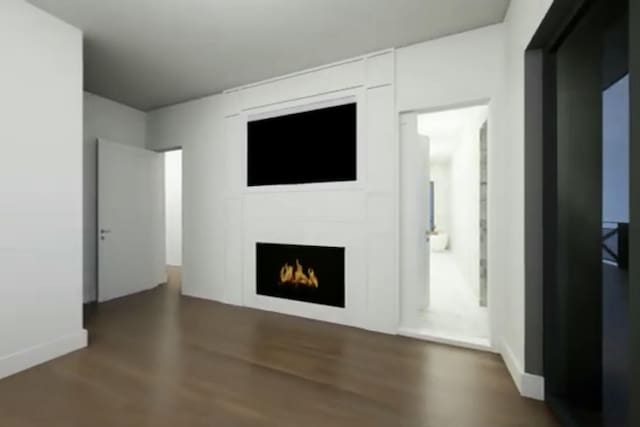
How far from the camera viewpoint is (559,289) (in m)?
2.03

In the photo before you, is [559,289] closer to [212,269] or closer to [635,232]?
[635,232]

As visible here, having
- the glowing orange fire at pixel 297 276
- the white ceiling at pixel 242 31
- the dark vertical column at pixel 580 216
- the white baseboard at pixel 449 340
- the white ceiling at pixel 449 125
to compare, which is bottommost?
the white baseboard at pixel 449 340

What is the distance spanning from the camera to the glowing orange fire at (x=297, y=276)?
3.85 m

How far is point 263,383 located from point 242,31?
309cm

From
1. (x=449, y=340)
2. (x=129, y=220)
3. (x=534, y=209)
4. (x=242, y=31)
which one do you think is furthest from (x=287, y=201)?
(x=129, y=220)

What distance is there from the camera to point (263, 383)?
233cm

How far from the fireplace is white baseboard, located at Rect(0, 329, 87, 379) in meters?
1.95

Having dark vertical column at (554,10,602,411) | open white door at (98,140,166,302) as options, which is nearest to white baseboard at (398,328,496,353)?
dark vertical column at (554,10,602,411)

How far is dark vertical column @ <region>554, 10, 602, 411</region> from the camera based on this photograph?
1906 millimetres

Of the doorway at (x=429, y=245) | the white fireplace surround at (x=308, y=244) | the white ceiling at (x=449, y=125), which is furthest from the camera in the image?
the white ceiling at (x=449, y=125)

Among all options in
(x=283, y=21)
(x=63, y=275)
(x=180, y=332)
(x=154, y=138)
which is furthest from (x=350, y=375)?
(x=154, y=138)

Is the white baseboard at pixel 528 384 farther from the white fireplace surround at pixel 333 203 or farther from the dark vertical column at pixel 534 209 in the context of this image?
the white fireplace surround at pixel 333 203

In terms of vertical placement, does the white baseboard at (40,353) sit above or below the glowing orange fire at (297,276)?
below

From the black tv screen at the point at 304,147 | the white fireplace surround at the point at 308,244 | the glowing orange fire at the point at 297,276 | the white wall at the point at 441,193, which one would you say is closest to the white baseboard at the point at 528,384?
the white fireplace surround at the point at 308,244
